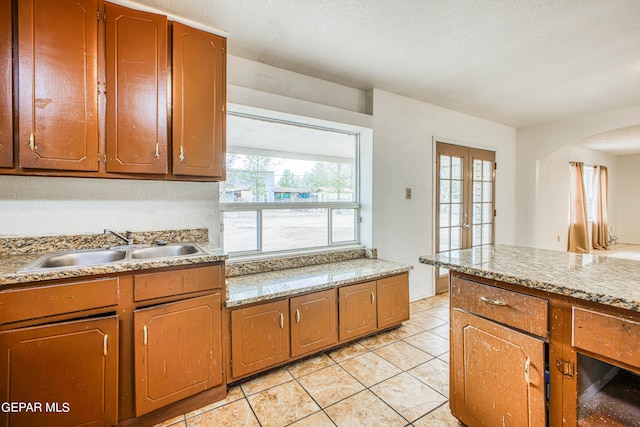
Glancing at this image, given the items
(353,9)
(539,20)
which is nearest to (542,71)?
(539,20)

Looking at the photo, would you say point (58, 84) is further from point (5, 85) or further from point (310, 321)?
point (310, 321)

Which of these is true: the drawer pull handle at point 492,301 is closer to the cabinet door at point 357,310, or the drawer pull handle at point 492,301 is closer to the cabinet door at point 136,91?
the cabinet door at point 357,310

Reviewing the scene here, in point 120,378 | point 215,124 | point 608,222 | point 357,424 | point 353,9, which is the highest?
point 353,9

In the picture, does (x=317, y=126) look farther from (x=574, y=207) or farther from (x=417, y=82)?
(x=574, y=207)

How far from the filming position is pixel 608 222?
25.4 ft

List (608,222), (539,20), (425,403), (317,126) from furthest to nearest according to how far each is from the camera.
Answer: (608,222)
(317,126)
(539,20)
(425,403)

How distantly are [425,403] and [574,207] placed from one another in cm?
678

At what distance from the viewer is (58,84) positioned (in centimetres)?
167

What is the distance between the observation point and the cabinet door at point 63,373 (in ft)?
4.50

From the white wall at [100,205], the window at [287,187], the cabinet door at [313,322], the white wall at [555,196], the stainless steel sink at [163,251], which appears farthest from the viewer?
the white wall at [555,196]

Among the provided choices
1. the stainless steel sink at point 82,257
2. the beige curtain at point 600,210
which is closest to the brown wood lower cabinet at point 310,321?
the stainless steel sink at point 82,257

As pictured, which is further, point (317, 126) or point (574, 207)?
point (574, 207)

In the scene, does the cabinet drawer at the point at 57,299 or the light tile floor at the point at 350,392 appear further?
the light tile floor at the point at 350,392

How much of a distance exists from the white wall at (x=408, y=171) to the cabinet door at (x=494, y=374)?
184 cm
